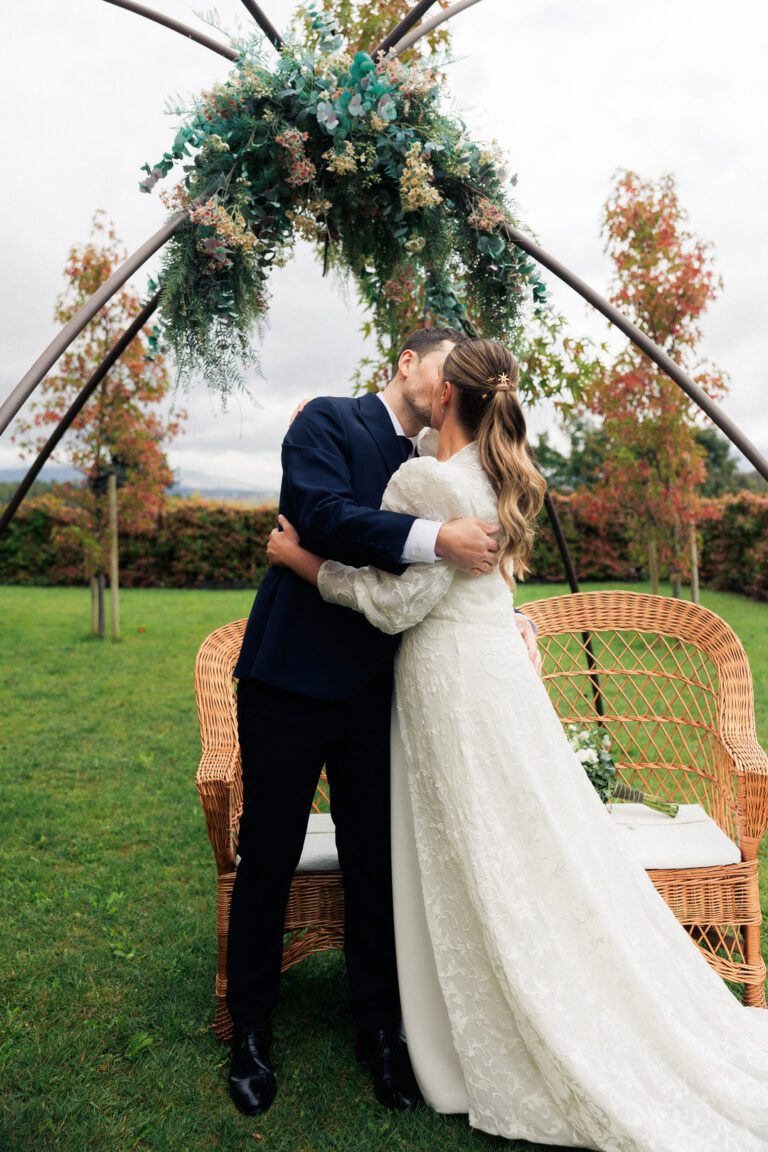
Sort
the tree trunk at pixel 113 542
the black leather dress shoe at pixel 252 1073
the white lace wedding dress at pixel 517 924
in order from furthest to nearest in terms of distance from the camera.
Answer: the tree trunk at pixel 113 542 → the black leather dress shoe at pixel 252 1073 → the white lace wedding dress at pixel 517 924

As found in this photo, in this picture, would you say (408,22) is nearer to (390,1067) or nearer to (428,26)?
(428,26)

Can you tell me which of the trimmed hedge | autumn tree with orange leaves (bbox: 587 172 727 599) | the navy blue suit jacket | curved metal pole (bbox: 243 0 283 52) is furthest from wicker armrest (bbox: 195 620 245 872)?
the trimmed hedge

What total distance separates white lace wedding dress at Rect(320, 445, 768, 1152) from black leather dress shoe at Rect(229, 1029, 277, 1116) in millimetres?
395

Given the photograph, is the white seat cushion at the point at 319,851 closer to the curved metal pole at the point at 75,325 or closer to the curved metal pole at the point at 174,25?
the curved metal pole at the point at 75,325

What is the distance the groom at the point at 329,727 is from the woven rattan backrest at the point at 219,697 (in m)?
0.27

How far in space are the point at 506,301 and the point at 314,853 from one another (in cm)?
201

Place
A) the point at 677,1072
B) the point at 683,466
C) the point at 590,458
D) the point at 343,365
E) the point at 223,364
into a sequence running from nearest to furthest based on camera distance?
1. the point at 677,1072
2. the point at 223,364
3. the point at 343,365
4. the point at 683,466
5. the point at 590,458

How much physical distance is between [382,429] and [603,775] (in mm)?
1375

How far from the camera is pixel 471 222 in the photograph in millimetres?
3078

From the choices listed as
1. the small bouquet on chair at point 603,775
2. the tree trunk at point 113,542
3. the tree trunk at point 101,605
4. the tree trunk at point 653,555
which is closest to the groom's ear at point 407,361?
the small bouquet on chair at point 603,775

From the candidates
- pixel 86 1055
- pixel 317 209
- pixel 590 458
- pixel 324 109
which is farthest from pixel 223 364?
pixel 590 458

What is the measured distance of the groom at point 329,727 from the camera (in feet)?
7.74

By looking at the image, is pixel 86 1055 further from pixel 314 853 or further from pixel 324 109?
pixel 324 109

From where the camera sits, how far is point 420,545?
7.32 feet
